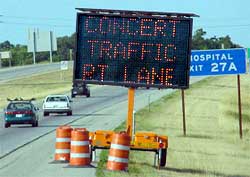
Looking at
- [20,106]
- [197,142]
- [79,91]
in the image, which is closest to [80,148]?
[197,142]

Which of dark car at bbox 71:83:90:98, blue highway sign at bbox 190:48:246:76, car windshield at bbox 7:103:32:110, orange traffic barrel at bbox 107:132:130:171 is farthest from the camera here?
dark car at bbox 71:83:90:98

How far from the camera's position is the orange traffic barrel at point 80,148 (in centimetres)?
2012

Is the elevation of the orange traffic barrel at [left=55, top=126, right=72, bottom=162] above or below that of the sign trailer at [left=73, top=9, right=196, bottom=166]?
below

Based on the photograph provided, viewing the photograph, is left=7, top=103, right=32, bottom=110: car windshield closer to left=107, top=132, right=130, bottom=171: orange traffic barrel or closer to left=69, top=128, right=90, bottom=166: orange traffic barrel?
left=69, top=128, right=90, bottom=166: orange traffic barrel

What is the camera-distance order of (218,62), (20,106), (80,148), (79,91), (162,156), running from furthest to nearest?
(79,91)
(20,106)
(218,62)
(162,156)
(80,148)

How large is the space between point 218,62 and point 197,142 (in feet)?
10.9

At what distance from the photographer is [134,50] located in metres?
19.5

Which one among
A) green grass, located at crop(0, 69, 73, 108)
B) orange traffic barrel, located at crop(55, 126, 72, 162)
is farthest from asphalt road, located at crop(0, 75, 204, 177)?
green grass, located at crop(0, 69, 73, 108)

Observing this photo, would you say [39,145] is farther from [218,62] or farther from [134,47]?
[134,47]

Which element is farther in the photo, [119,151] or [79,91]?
[79,91]

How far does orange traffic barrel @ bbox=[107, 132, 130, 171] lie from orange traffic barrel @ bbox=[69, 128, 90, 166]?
0.88 meters

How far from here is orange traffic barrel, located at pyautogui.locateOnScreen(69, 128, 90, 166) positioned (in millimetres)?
20125

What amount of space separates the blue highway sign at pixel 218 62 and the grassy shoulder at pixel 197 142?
2825 mm

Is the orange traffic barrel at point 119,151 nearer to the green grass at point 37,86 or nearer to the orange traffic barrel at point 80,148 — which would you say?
the orange traffic barrel at point 80,148
